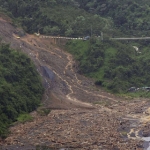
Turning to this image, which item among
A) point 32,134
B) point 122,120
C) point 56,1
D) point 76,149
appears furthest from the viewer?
point 56,1

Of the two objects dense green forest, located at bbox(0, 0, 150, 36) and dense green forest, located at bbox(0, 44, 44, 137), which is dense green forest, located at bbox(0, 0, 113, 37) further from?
dense green forest, located at bbox(0, 44, 44, 137)

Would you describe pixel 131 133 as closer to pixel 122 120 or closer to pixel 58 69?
pixel 122 120

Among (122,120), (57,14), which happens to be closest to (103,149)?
(122,120)

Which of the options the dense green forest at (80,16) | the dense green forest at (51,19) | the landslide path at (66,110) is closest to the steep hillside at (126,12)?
the dense green forest at (80,16)

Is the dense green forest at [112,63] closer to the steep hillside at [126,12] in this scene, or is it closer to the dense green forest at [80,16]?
the dense green forest at [80,16]

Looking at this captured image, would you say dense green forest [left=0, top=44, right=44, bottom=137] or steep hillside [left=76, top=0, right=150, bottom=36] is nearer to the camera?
dense green forest [left=0, top=44, right=44, bottom=137]

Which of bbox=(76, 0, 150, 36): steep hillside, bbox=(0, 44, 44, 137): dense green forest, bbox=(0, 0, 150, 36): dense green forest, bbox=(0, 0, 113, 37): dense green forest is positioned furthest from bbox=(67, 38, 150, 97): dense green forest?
bbox=(0, 44, 44, 137): dense green forest

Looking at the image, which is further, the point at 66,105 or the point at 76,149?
the point at 66,105
